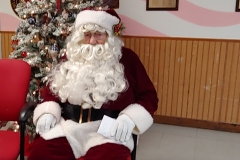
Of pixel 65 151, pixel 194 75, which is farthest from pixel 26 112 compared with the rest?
pixel 194 75

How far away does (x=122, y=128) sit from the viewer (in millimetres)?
1735

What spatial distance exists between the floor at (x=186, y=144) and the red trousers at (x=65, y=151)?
3.47ft

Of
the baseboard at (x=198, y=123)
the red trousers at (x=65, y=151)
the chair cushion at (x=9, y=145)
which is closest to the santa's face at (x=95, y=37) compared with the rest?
the red trousers at (x=65, y=151)

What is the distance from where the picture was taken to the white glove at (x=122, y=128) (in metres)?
Answer: 1.73

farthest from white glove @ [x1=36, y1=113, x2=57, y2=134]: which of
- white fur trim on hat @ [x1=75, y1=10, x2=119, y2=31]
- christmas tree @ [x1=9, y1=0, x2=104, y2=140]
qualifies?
christmas tree @ [x1=9, y1=0, x2=104, y2=140]

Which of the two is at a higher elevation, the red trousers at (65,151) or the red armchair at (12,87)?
the red armchair at (12,87)

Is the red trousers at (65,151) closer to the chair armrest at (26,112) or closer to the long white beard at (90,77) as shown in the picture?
the chair armrest at (26,112)

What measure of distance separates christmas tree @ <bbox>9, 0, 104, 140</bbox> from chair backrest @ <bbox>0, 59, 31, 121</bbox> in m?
0.61

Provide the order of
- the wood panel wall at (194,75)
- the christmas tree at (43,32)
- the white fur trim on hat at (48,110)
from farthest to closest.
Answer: the wood panel wall at (194,75)
the christmas tree at (43,32)
the white fur trim on hat at (48,110)

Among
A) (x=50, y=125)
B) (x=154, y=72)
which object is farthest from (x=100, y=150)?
(x=154, y=72)

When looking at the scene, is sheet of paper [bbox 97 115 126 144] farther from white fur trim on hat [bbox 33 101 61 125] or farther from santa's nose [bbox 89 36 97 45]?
santa's nose [bbox 89 36 97 45]

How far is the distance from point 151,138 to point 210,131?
2.44 ft

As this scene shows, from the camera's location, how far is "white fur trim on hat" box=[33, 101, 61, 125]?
1.88m

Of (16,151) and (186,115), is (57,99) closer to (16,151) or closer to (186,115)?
(16,151)
